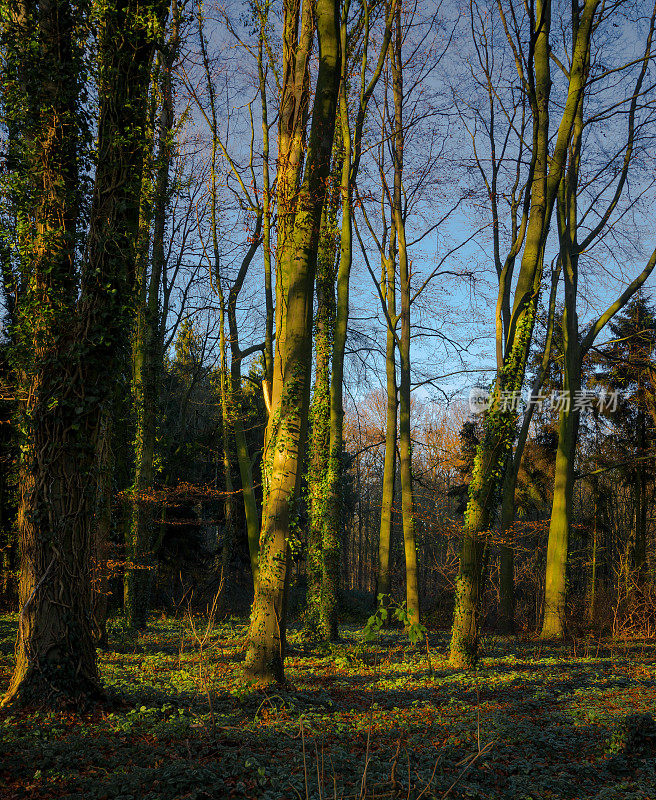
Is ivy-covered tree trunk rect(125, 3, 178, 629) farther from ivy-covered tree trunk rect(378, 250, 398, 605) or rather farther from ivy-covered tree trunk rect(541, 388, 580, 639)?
ivy-covered tree trunk rect(541, 388, 580, 639)

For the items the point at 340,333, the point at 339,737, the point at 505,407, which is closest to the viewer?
the point at 339,737

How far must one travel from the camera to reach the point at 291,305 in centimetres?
667

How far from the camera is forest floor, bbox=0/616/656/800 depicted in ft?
11.7

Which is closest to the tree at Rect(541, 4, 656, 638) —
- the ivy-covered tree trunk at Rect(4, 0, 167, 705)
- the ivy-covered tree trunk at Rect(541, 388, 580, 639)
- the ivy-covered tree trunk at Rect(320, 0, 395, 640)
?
the ivy-covered tree trunk at Rect(541, 388, 580, 639)

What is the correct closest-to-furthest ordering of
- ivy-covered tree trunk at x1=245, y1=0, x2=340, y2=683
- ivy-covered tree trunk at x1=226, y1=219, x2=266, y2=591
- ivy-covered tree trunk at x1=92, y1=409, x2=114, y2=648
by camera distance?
ivy-covered tree trunk at x1=245, y1=0, x2=340, y2=683 < ivy-covered tree trunk at x1=92, y1=409, x2=114, y2=648 < ivy-covered tree trunk at x1=226, y1=219, x2=266, y2=591

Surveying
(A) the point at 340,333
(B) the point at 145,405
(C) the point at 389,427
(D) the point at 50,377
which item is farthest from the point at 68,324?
(C) the point at 389,427

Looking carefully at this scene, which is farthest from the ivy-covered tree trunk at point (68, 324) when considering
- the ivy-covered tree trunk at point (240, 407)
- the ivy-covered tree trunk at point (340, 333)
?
the ivy-covered tree trunk at point (240, 407)

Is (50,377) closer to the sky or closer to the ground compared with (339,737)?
closer to the sky

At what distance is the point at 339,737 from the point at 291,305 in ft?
14.7

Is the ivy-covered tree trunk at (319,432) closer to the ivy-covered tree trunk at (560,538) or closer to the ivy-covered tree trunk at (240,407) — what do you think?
the ivy-covered tree trunk at (240,407)

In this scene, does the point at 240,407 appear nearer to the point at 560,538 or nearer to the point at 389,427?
the point at 389,427

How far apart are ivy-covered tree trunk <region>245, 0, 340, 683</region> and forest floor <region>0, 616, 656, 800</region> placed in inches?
32.3

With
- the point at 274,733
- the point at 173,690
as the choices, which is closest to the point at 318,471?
the point at 173,690

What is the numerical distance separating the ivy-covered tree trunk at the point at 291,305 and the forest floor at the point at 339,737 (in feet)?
2.69
